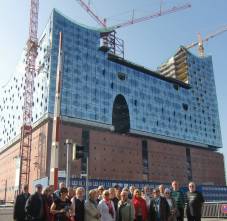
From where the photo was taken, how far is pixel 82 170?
239 feet

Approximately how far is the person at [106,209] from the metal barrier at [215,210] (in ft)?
52.3

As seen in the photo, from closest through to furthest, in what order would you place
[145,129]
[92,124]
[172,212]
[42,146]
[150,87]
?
[172,212], [42,146], [92,124], [145,129], [150,87]

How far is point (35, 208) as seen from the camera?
9438mm

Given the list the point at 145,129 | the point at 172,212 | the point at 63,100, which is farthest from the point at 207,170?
the point at 172,212

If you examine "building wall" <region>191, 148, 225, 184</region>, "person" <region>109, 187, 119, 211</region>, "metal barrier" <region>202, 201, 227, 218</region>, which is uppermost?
"building wall" <region>191, 148, 225, 184</region>

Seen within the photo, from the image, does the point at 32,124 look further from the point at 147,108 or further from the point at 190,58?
the point at 190,58

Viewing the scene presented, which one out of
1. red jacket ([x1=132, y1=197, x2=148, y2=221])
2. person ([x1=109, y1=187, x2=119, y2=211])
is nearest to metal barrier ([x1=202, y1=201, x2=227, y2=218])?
red jacket ([x1=132, y1=197, x2=148, y2=221])

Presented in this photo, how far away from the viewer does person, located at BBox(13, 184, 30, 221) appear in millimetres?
10141

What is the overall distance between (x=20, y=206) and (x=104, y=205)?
2637 mm

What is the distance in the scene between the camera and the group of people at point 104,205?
9.23m

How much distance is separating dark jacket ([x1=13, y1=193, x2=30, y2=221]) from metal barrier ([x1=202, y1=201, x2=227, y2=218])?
17277 millimetres

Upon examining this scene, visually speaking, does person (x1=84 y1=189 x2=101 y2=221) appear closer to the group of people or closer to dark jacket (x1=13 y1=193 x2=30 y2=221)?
the group of people

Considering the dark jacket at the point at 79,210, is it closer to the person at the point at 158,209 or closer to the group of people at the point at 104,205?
the group of people at the point at 104,205

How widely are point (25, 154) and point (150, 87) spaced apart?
1541 inches
